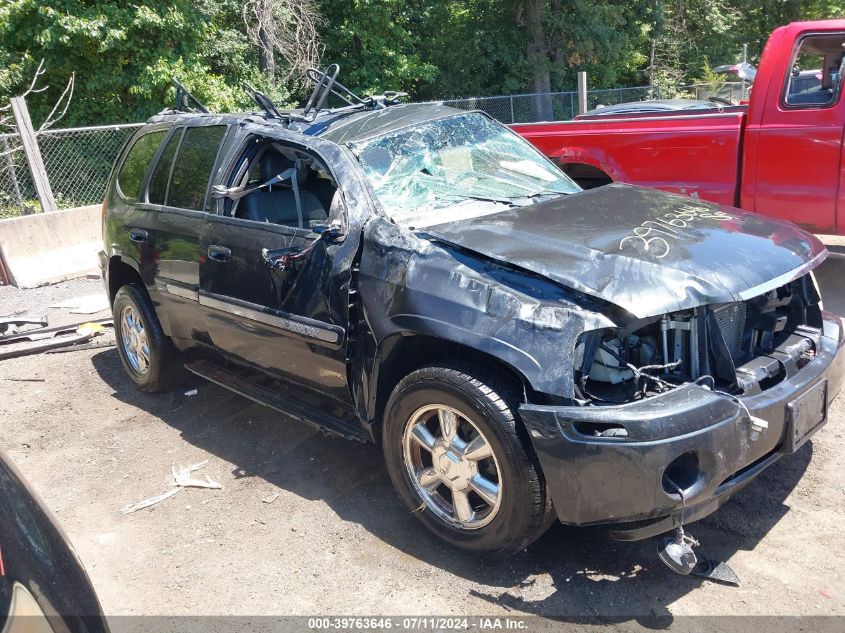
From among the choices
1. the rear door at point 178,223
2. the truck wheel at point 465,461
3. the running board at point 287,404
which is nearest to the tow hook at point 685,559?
the truck wheel at point 465,461

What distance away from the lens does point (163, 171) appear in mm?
5188

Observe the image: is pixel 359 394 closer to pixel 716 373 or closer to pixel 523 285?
pixel 523 285

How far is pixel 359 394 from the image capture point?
373cm

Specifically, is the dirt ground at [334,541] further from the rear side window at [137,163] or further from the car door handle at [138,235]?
the rear side window at [137,163]

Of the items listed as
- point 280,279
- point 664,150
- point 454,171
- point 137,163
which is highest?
point 137,163

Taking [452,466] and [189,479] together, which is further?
[189,479]

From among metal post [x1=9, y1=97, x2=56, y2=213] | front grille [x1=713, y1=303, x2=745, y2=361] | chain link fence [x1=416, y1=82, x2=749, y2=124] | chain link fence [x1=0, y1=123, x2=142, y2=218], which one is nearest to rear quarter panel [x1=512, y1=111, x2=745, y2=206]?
front grille [x1=713, y1=303, x2=745, y2=361]

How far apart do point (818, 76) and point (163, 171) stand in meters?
5.39

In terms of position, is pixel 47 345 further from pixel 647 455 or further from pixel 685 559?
pixel 685 559

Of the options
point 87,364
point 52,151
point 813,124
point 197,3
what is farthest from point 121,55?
point 813,124

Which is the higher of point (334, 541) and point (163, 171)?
point (163, 171)

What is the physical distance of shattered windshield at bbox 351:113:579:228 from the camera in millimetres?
3938

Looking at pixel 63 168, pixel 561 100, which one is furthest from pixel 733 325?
pixel 561 100

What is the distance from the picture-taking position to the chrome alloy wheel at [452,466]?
3246 millimetres
